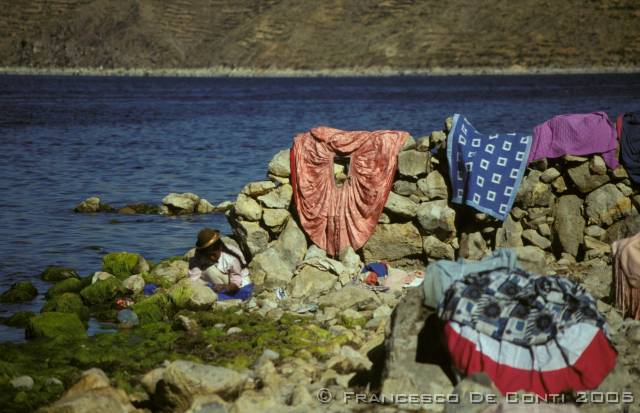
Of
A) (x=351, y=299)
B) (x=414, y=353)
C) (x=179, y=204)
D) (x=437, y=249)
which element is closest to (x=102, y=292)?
(x=351, y=299)

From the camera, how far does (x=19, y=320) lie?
10.7 m

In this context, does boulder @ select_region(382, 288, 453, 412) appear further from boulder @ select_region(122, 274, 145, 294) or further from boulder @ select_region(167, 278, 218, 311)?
boulder @ select_region(122, 274, 145, 294)

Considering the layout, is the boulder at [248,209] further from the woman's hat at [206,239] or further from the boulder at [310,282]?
the woman's hat at [206,239]

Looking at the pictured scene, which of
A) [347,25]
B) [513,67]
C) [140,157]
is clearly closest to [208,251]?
[140,157]

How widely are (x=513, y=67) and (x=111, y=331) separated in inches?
4466

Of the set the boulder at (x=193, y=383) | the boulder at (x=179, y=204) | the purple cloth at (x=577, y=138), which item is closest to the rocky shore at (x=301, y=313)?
the boulder at (x=193, y=383)

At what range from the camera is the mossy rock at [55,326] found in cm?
989

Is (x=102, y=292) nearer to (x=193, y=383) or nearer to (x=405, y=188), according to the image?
(x=405, y=188)

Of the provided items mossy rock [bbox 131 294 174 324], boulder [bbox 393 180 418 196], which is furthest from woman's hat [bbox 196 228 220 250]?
boulder [bbox 393 180 418 196]

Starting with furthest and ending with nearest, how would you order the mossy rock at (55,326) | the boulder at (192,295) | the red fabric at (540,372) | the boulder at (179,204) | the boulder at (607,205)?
the boulder at (179,204) → the boulder at (607,205) → the boulder at (192,295) → the mossy rock at (55,326) → the red fabric at (540,372)

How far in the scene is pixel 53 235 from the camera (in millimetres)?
16406

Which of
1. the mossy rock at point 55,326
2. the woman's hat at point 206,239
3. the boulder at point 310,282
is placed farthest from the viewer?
the boulder at point 310,282

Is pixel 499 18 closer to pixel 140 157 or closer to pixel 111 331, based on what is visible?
pixel 140 157

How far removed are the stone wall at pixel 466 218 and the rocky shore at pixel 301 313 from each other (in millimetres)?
17
